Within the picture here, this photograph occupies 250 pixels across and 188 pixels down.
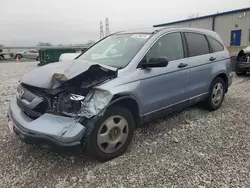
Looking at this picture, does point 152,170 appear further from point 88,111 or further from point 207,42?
point 207,42

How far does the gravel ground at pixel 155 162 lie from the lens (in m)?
2.50

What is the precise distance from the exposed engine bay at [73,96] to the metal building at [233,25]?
21990 millimetres

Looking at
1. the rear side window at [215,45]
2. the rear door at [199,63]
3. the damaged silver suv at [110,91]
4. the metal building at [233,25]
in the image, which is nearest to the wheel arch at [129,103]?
the damaged silver suv at [110,91]

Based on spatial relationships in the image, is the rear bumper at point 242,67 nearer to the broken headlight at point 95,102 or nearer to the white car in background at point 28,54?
the broken headlight at point 95,102

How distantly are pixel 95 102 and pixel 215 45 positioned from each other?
328 cm

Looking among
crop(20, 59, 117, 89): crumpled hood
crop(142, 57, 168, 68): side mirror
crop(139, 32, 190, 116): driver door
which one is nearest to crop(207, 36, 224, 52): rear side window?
crop(139, 32, 190, 116): driver door

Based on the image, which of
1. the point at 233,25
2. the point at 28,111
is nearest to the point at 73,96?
the point at 28,111

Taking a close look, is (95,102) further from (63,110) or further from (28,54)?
(28,54)

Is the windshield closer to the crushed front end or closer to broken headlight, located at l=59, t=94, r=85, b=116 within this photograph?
the crushed front end

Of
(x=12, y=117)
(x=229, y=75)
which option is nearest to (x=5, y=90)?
(x=12, y=117)

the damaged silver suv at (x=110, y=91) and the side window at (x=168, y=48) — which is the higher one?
the side window at (x=168, y=48)

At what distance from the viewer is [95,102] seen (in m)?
2.59

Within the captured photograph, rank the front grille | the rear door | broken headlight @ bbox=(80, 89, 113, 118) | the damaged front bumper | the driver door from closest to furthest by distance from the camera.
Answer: the damaged front bumper, broken headlight @ bbox=(80, 89, 113, 118), the front grille, the driver door, the rear door

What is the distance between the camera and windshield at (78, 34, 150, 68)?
3.27 m
